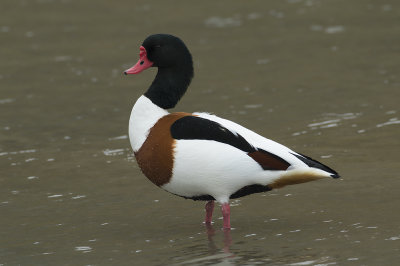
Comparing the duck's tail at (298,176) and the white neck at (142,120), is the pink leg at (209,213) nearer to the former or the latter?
the duck's tail at (298,176)

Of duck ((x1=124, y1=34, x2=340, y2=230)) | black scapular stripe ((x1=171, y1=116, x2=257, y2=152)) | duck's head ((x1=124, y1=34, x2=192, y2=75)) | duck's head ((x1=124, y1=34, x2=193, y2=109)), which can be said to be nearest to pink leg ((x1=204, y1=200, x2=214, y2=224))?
duck ((x1=124, y1=34, x2=340, y2=230))

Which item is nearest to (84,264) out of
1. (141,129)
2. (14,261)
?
(14,261)

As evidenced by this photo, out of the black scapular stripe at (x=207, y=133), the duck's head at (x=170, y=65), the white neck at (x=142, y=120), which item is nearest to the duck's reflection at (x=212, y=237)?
the black scapular stripe at (x=207, y=133)

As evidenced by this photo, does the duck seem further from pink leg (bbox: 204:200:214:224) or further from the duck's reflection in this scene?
pink leg (bbox: 204:200:214:224)

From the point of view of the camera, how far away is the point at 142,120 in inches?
341

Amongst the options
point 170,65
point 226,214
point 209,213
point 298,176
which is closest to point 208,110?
point 170,65

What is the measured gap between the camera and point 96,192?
10.2 m

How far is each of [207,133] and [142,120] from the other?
687 mm

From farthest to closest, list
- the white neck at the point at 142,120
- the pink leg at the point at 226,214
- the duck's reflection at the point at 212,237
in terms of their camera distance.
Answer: the white neck at the point at 142,120
the pink leg at the point at 226,214
the duck's reflection at the point at 212,237

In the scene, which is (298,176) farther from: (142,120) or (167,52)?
(167,52)

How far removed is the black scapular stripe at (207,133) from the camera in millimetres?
8320

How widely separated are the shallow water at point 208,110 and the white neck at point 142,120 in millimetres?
862

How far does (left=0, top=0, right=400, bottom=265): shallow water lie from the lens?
8148 millimetres

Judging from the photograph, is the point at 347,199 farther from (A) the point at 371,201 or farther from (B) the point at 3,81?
(B) the point at 3,81
